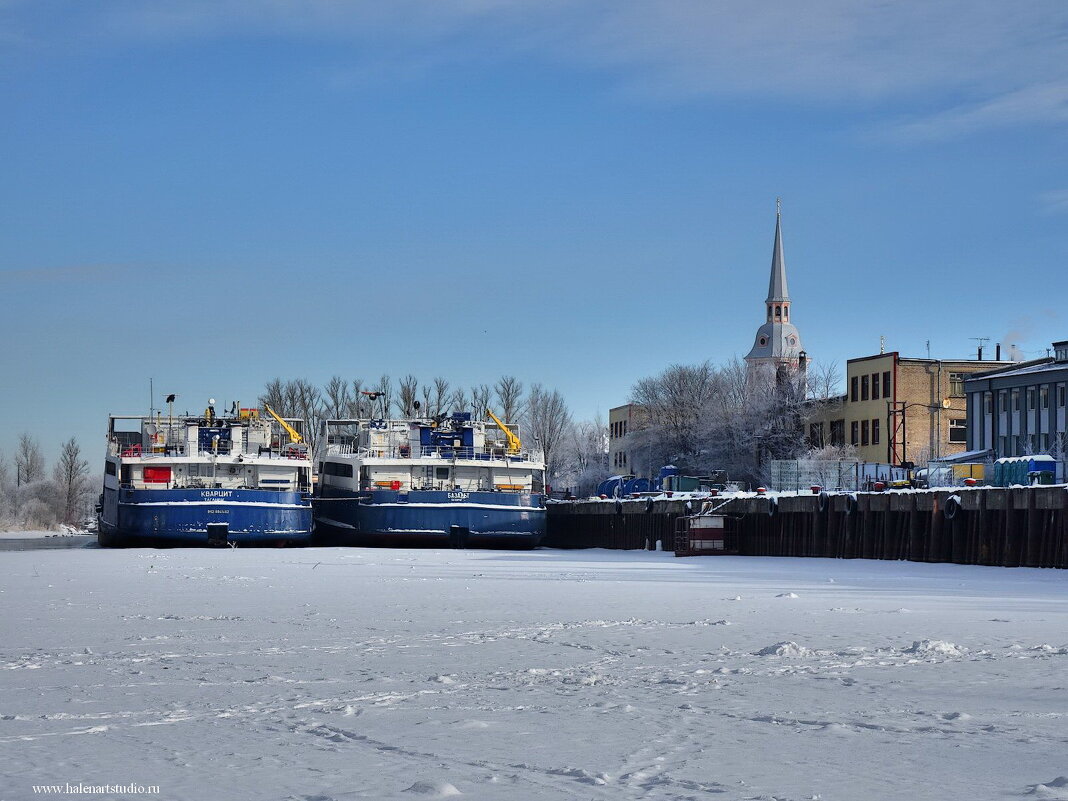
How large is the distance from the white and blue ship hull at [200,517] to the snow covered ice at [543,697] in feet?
125

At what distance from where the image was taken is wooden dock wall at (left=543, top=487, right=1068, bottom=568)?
32.6 metres

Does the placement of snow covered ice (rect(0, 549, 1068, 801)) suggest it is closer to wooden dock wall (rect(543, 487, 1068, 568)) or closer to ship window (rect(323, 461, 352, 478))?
wooden dock wall (rect(543, 487, 1068, 568))

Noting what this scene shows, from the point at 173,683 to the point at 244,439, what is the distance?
59.6 m

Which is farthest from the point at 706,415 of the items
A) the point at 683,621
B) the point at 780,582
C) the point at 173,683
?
the point at 173,683

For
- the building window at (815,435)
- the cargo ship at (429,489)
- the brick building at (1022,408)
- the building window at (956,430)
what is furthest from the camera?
the building window at (815,435)

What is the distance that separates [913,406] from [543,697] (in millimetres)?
80369

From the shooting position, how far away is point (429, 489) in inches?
2586

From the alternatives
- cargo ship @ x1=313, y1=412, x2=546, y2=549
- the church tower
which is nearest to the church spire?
the church tower

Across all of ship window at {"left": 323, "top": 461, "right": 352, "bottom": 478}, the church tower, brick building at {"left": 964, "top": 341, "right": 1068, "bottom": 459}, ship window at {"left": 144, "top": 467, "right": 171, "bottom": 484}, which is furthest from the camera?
the church tower

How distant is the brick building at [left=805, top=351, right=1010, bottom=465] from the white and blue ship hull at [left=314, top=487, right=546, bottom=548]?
3131 cm

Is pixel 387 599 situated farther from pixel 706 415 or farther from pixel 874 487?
pixel 706 415

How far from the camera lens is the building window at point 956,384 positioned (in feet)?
296

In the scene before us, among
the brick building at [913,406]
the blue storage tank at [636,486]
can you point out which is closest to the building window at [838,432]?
the brick building at [913,406]

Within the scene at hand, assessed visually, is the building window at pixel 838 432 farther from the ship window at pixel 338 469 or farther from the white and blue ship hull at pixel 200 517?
the white and blue ship hull at pixel 200 517
